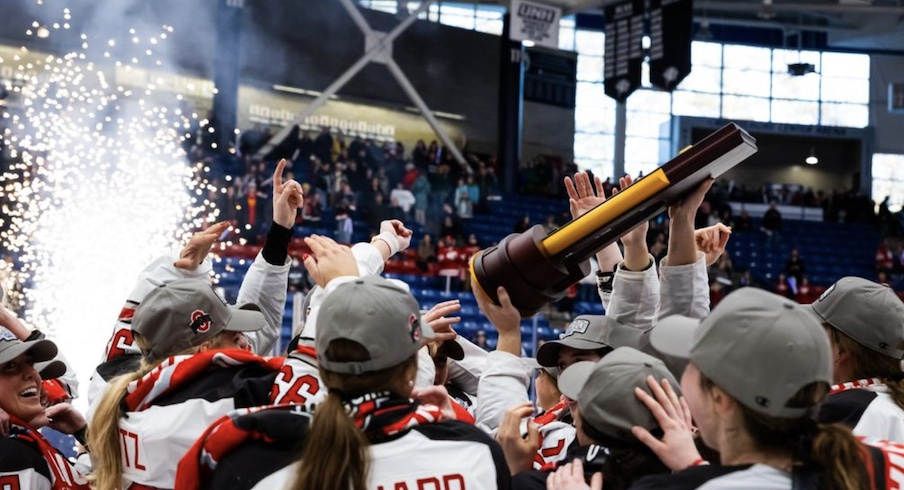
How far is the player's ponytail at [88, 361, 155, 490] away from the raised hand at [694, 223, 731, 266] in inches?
63.5

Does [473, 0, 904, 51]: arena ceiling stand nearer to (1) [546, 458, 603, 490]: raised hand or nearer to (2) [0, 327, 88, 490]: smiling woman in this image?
(2) [0, 327, 88, 490]: smiling woman

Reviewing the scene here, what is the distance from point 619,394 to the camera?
2.07 m

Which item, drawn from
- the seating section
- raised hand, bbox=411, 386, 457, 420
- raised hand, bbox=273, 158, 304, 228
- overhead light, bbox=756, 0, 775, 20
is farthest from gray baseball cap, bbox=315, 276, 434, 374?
overhead light, bbox=756, 0, 775, 20

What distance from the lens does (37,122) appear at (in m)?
14.1

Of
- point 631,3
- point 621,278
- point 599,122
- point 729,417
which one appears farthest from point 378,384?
point 599,122

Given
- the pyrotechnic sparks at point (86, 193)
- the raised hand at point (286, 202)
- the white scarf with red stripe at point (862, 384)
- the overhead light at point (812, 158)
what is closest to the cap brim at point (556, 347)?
the white scarf with red stripe at point (862, 384)

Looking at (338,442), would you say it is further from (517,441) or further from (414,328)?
(517,441)

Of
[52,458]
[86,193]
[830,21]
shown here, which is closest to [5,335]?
[52,458]

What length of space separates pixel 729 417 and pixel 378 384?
2.08 feet

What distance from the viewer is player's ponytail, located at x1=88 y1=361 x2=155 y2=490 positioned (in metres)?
2.46

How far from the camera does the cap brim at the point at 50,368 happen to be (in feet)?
10.5

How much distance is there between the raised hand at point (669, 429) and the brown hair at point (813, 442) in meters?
0.18

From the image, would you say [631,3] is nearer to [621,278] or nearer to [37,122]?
[37,122]

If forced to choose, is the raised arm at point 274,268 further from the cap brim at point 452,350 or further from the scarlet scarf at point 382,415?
the scarlet scarf at point 382,415
